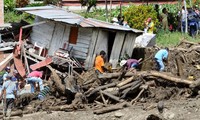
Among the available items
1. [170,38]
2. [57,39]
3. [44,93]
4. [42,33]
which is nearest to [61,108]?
[44,93]

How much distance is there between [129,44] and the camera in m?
24.6

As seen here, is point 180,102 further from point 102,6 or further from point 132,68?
point 102,6

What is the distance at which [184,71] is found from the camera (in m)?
21.4

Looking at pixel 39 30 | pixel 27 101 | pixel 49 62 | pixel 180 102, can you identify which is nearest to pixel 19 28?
pixel 39 30

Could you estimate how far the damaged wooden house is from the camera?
943 inches

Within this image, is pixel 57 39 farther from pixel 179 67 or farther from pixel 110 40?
pixel 179 67

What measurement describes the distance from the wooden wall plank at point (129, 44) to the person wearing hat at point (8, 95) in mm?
6987

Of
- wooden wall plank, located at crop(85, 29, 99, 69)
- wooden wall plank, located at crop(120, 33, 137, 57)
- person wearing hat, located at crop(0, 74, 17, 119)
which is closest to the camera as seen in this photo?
person wearing hat, located at crop(0, 74, 17, 119)

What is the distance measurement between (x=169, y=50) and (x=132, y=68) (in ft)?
10.5

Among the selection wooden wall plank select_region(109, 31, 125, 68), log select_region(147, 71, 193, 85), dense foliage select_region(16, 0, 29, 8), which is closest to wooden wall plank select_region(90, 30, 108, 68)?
wooden wall plank select_region(109, 31, 125, 68)

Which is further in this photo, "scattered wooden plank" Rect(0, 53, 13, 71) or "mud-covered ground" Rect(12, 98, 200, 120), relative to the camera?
"scattered wooden plank" Rect(0, 53, 13, 71)

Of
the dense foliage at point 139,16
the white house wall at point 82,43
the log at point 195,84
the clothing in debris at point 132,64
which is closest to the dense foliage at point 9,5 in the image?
the dense foliage at point 139,16

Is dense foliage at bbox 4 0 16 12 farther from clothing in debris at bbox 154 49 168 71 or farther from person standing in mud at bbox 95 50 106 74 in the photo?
clothing in debris at bbox 154 49 168 71

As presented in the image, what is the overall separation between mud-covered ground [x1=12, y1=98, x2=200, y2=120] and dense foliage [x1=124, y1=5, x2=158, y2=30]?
9668 millimetres
